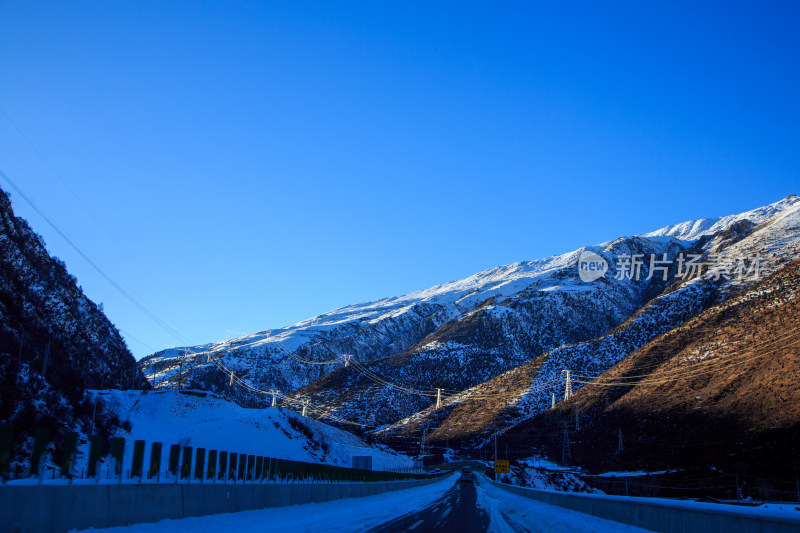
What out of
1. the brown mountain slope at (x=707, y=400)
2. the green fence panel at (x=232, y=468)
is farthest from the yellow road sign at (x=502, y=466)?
the green fence panel at (x=232, y=468)

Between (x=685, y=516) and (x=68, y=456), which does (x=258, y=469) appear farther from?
(x=685, y=516)

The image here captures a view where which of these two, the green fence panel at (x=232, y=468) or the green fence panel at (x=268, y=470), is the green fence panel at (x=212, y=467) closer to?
the green fence panel at (x=232, y=468)

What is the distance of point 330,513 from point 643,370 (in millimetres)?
105881

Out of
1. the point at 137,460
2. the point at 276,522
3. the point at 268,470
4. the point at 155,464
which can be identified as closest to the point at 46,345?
the point at 268,470

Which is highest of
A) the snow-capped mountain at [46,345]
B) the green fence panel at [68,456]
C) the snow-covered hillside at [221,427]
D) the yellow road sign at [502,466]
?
the snow-capped mountain at [46,345]

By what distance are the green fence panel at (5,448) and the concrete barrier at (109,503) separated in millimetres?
790

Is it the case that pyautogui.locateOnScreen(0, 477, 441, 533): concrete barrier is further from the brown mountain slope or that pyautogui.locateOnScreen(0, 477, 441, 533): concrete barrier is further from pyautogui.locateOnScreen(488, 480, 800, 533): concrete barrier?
the brown mountain slope

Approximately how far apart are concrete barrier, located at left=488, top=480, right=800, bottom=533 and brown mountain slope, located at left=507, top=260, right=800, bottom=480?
53591 mm

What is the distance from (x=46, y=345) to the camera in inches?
2628

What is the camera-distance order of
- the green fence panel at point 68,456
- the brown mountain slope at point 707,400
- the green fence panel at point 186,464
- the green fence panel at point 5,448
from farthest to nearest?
the brown mountain slope at point 707,400, the green fence panel at point 186,464, the green fence panel at point 68,456, the green fence panel at point 5,448

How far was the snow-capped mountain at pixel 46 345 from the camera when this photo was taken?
44.3 m

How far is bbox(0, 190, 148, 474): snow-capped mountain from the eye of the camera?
145ft

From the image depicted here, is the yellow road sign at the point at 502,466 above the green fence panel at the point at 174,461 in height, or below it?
below

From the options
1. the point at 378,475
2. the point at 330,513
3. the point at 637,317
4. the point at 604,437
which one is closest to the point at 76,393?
the point at 378,475
